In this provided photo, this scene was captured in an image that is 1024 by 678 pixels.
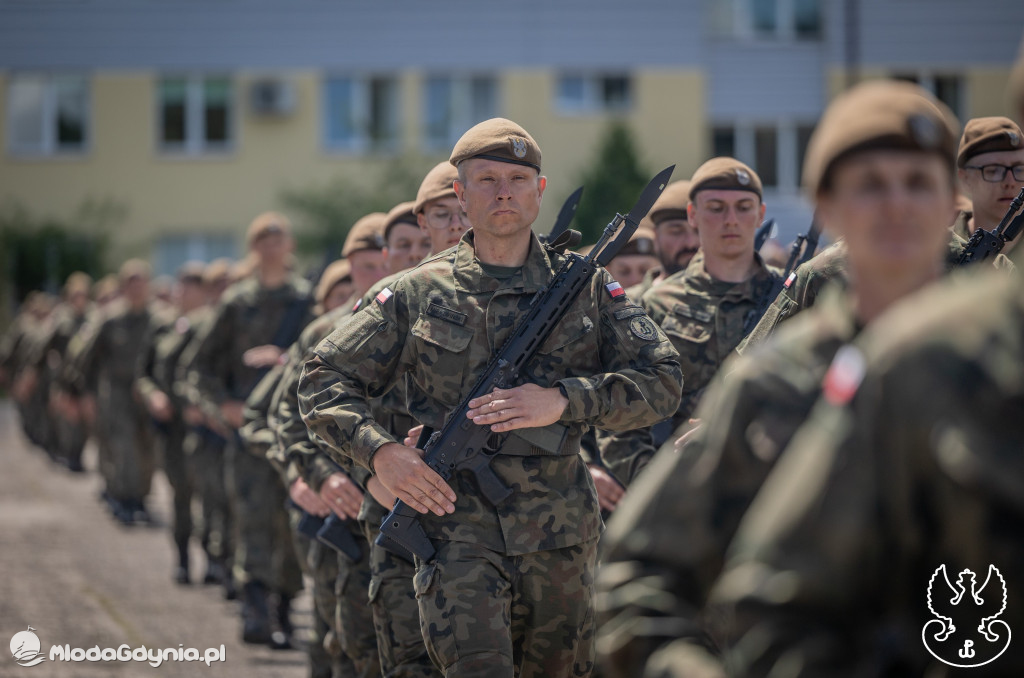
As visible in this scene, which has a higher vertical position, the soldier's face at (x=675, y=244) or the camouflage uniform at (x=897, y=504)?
the camouflage uniform at (x=897, y=504)

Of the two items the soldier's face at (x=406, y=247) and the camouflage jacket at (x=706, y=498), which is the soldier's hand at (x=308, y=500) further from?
the camouflage jacket at (x=706, y=498)

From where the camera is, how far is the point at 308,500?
6980 millimetres

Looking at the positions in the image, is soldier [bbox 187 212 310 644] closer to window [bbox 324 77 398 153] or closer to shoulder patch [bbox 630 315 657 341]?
shoulder patch [bbox 630 315 657 341]

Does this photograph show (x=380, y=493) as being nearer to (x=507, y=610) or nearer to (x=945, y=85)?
(x=507, y=610)

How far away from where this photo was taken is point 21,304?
3409 cm

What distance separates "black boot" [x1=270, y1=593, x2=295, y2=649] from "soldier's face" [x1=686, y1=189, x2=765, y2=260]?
Result: 406 cm

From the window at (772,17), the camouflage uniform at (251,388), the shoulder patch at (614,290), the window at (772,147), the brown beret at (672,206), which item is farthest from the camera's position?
the window at (772,17)

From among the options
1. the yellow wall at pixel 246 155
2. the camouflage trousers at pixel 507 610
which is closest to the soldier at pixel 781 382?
the camouflage trousers at pixel 507 610

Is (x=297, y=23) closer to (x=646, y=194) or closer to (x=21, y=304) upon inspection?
(x=21, y=304)

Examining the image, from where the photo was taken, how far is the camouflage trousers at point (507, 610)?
15.4 ft

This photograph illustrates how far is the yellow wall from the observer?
31.6 m

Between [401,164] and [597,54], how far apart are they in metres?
5.07

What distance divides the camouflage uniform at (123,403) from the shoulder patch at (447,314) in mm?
10274

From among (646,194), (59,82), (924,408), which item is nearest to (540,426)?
(646,194)
